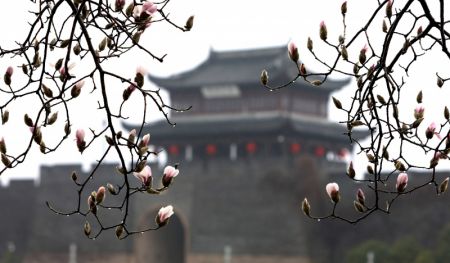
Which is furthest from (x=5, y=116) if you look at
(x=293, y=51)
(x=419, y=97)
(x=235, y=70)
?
(x=235, y=70)

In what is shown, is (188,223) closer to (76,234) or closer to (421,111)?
(76,234)

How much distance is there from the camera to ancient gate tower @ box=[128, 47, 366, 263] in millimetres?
30844

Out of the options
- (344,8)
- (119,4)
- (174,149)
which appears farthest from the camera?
(174,149)

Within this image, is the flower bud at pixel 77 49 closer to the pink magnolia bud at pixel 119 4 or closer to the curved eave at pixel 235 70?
the pink magnolia bud at pixel 119 4

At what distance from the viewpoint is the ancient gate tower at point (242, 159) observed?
1214 inches

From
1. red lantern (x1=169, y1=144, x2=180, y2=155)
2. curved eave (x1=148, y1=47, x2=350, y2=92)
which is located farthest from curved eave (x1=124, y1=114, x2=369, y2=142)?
curved eave (x1=148, y1=47, x2=350, y2=92)

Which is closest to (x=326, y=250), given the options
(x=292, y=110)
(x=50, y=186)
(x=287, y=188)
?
(x=287, y=188)

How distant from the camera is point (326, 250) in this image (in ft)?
99.4

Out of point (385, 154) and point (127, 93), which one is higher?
point (127, 93)

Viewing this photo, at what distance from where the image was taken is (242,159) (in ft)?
111

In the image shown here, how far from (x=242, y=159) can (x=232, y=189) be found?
1.97 m

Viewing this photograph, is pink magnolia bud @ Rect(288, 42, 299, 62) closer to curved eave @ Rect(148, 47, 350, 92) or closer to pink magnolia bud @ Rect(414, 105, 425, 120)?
pink magnolia bud @ Rect(414, 105, 425, 120)

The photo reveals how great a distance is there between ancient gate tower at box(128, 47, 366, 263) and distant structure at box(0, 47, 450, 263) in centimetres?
4

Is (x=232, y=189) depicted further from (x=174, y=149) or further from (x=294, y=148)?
(x=174, y=149)
